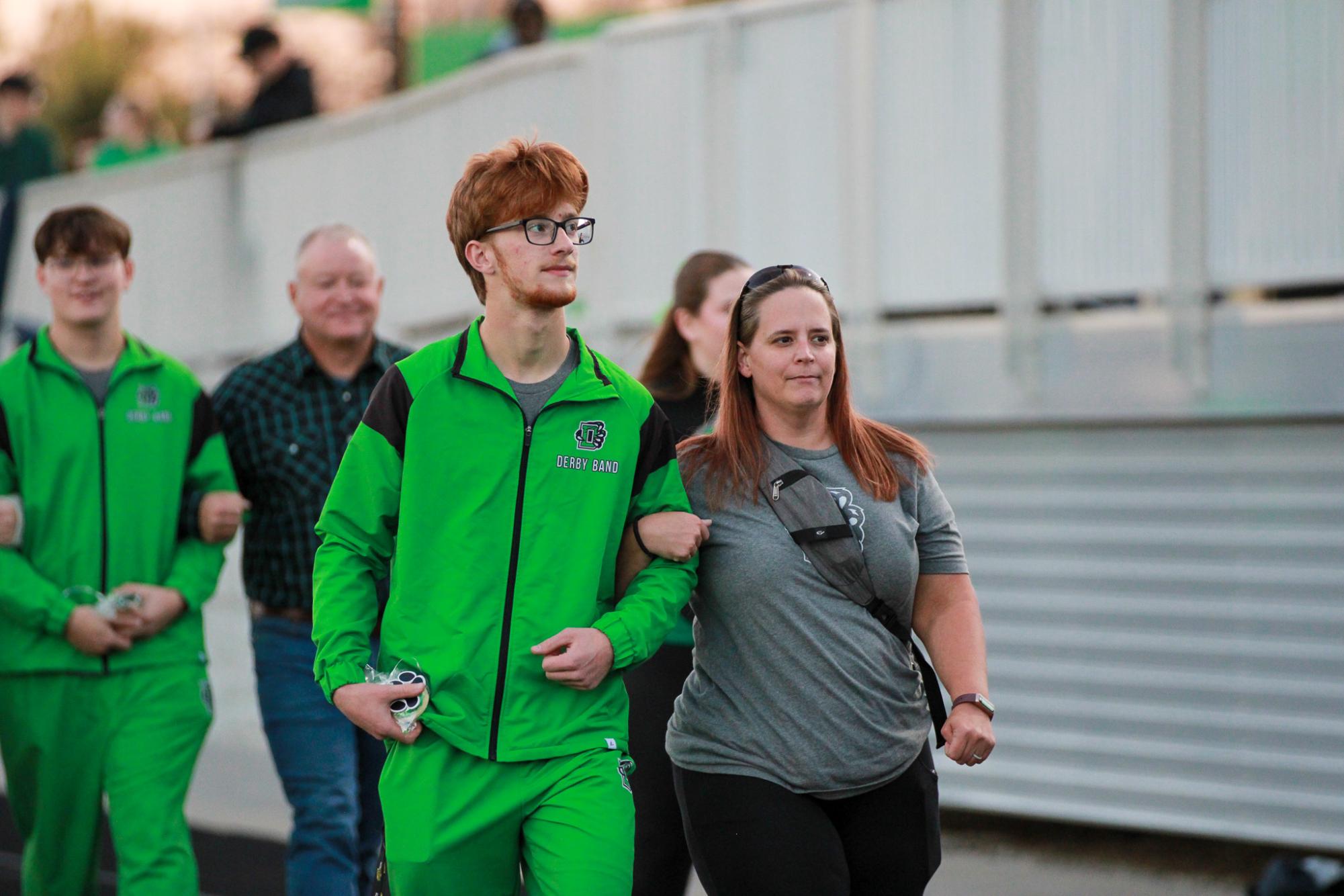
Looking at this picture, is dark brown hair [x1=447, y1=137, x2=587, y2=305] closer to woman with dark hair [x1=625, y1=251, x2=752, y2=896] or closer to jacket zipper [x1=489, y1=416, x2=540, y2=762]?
jacket zipper [x1=489, y1=416, x2=540, y2=762]

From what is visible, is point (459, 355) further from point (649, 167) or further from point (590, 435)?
point (649, 167)

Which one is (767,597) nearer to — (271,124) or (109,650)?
(109,650)

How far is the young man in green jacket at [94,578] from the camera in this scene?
5.31 metres

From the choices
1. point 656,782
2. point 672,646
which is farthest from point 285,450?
point 656,782

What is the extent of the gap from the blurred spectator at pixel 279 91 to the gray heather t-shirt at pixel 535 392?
9.66 meters

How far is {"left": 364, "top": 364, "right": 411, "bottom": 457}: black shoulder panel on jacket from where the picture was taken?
12.6 ft

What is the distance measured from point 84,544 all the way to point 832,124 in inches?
193

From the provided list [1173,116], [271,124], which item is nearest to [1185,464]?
[1173,116]

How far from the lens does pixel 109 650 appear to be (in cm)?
534

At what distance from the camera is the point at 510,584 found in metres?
3.78

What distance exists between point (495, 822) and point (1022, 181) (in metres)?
5.47

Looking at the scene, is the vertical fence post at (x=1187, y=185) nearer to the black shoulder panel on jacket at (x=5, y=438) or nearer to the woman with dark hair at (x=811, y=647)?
the woman with dark hair at (x=811, y=647)

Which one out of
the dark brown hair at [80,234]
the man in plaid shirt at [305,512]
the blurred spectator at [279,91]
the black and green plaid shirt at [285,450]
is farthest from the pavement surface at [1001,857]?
the blurred spectator at [279,91]

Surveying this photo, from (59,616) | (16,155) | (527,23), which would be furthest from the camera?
(16,155)
